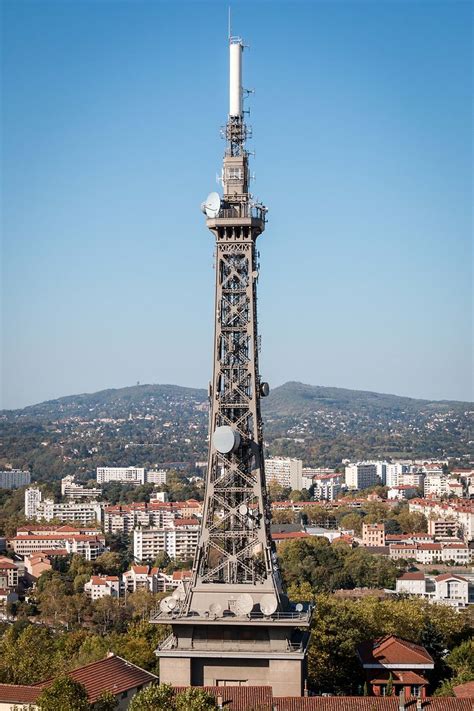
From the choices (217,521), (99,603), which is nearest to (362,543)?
(99,603)

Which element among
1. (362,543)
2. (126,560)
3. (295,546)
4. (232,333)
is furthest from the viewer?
(362,543)

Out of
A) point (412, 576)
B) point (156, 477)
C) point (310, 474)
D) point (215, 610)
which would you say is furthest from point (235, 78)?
point (156, 477)

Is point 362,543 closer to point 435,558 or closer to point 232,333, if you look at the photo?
point 435,558

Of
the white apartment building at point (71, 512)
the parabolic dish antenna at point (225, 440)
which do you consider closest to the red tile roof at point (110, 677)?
the parabolic dish antenna at point (225, 440)

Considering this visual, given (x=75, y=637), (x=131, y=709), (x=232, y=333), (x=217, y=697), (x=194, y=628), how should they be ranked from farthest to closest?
1. (x=75, y=637)
2. (x=232, y=333)
3. (x=194, y=628)
4. (x=217, y=697)
5. (x=131, y=709)

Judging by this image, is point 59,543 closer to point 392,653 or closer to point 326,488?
point 326,488

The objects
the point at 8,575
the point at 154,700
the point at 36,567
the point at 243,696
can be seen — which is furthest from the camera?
the point at 36,567

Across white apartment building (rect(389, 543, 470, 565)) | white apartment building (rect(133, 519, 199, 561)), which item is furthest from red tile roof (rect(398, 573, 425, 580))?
white apartment building (rect(133, 519, 199, 561))
